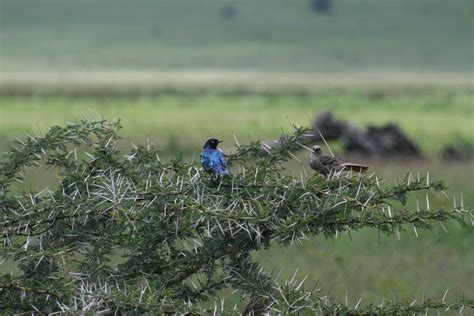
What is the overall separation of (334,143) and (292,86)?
4118 cm

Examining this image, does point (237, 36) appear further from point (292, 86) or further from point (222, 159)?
point (222, 159)

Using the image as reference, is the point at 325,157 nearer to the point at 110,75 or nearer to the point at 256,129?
the point at 256,129

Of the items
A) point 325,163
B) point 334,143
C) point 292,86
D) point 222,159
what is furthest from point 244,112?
point 222,159

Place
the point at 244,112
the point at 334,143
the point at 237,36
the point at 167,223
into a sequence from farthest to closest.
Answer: the point at 237,36
the point at 244,112
the point at 334,143
the point at 167,223

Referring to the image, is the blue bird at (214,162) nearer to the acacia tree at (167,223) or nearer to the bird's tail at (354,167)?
the acacia tree at (167,223)

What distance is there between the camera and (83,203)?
16.2 ft

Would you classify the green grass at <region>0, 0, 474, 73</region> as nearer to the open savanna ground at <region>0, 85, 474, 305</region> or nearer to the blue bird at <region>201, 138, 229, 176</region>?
the open savanna ground at <region>0, 85, 474, 305</region>

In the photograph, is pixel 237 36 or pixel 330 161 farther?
pixel 237 36

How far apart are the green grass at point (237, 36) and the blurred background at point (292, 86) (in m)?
0.16

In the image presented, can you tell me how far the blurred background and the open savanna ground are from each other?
0.05 metres

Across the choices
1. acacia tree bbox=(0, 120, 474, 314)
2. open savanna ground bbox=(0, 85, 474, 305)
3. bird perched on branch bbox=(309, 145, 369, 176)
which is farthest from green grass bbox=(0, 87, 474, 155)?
acacia tree bbox=(0, 120, 474, 314)

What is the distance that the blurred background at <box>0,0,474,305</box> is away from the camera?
1266 cm

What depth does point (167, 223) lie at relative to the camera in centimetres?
496

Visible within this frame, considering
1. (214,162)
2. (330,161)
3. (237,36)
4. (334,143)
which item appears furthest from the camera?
(237,36)
